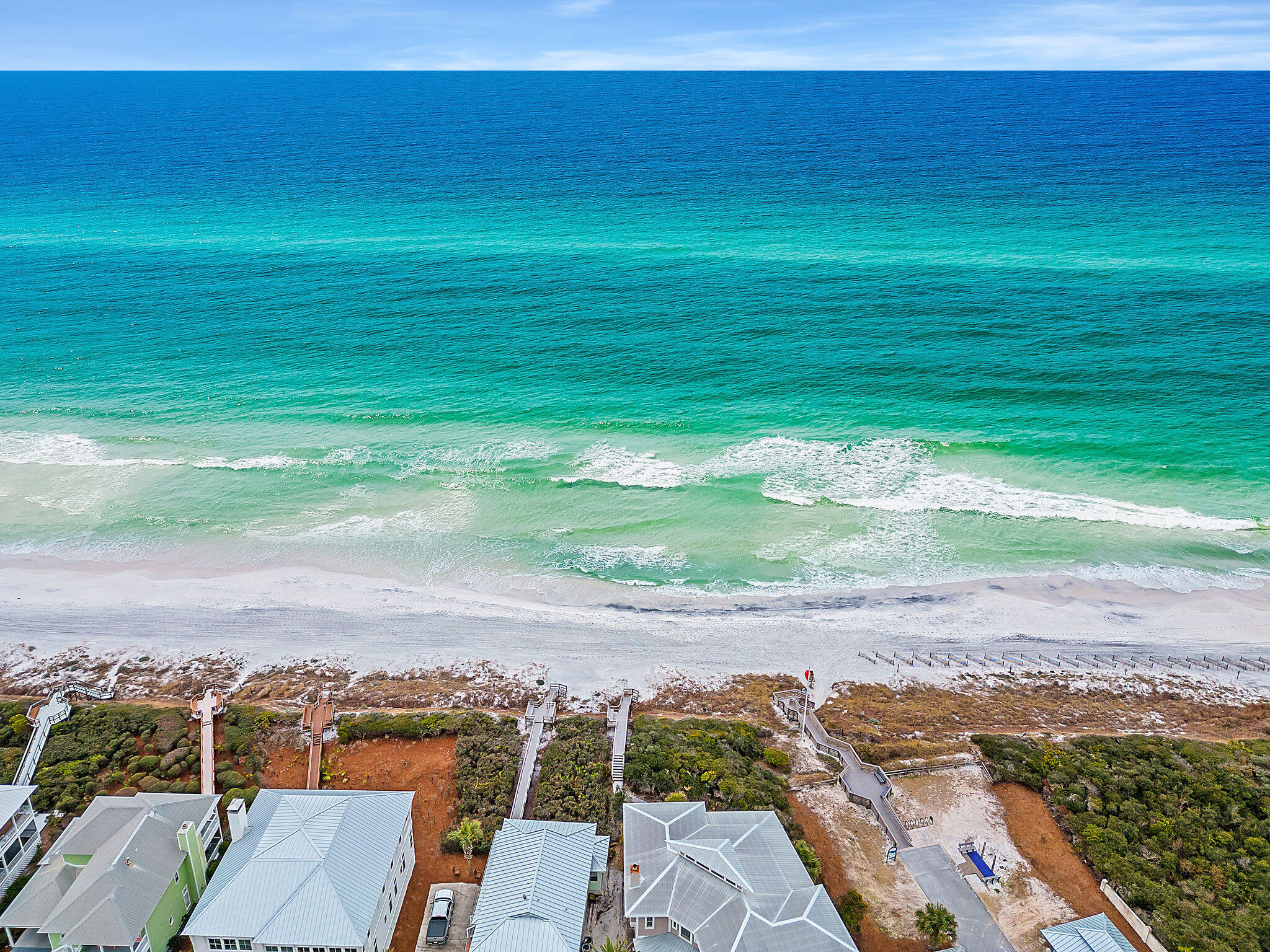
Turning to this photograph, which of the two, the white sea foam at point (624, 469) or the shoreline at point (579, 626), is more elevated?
the white sea foam at point (624, 469)

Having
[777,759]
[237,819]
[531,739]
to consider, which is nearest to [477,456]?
[531,739]

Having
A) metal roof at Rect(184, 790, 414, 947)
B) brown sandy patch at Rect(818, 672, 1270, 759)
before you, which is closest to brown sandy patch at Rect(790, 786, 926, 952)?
brown sandy patch at Rect(818, 672, 1270, 759)

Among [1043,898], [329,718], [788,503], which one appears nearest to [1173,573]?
[788,503]

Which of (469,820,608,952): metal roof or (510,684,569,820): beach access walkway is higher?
(469,820,608,952): metal roof

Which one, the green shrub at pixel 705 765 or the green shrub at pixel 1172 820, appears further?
Result: the green shrub at pixel 705 765

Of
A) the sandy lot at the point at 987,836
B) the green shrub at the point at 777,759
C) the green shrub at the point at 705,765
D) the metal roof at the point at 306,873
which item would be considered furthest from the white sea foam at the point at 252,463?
the sandy lot at the point at 987,836

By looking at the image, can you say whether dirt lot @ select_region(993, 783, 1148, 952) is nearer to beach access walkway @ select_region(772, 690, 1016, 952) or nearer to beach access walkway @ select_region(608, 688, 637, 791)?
beach access walkway @ select_region(772, 690, 1016, 952)

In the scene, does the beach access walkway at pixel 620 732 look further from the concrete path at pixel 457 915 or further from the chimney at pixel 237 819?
the chimney at pixel 237 819
